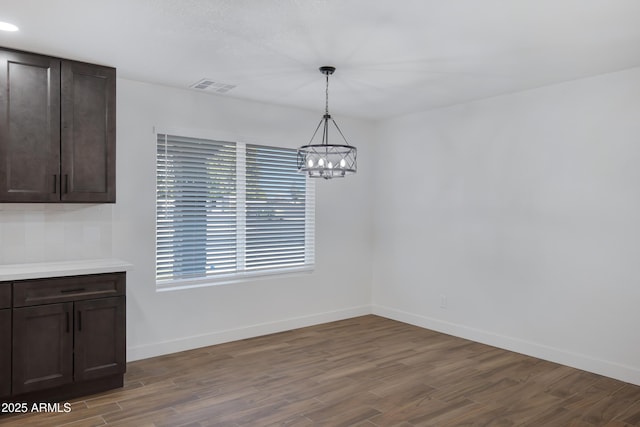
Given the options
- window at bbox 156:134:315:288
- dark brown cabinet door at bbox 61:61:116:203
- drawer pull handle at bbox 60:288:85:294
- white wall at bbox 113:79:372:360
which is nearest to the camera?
drawer pull handle at bbox 60:288:85:294

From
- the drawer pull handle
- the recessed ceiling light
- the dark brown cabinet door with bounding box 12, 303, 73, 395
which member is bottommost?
the dark brown cabinet door with bounding box 12, 303, 73, 395

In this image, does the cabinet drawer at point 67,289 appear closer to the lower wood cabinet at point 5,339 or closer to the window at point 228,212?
the lower wood cabinet at point 5,339

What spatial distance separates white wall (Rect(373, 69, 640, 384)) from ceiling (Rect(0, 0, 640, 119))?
1.48 ft

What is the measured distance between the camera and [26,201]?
3398 millimetres

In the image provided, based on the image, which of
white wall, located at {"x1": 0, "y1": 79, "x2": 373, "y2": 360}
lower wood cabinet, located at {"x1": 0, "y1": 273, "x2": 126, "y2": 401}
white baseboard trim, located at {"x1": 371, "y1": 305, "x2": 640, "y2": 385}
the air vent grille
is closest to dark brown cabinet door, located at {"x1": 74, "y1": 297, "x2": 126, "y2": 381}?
lower wood cabinet, located at {"x1": 0, "y1": 273, "x2": 126, "y2": 401}

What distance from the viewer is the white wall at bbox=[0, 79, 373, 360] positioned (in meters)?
3.82

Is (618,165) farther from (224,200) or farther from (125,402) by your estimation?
(125,402)

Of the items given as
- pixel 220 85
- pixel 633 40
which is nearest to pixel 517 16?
pixel 633 40

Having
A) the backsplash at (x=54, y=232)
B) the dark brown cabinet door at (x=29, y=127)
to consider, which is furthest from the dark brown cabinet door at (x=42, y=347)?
the dark brown cabinet door at (x=29, y=127)

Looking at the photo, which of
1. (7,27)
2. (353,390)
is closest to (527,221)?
(353,390)

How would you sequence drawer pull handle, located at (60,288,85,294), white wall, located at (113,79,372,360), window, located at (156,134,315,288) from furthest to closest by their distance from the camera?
window, located at (156,134,315,288) → white wall, located at (113,79,372,360) → drawer pull handle, located at (60,288,85,294)

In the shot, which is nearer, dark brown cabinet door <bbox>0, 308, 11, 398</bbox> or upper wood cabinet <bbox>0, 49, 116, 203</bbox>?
dark brown cabinet door <bbox>0, 308, 11, 398</bbox>

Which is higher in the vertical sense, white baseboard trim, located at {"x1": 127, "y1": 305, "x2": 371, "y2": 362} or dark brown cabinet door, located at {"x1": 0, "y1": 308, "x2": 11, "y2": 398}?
dark brown cabinet door, located at {"x1": 0, "y1": 308, "x2": 11, "y2": 398}

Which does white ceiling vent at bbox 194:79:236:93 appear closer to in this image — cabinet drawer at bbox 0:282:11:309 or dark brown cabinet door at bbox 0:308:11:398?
cabinet drawer at bbox 0:282:11:309
